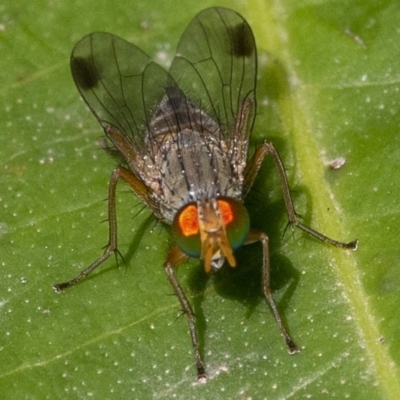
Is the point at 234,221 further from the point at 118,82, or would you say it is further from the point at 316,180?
the point at 118,82

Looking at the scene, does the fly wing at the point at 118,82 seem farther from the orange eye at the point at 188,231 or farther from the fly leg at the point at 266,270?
the fly leg at the point at 266,270

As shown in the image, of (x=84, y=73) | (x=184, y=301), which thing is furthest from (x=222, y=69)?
(x=184, y=301)

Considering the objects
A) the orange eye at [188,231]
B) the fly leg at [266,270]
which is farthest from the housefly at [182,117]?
the orange eye at [188,231]

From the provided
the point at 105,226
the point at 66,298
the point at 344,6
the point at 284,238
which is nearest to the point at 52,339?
the point at 66,298

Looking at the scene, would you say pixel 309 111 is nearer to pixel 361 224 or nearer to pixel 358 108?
pixel 358 108

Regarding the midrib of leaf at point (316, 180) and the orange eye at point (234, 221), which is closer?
the midrib of leaf at point (316, 180)

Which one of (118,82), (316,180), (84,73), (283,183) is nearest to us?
(283,183)
